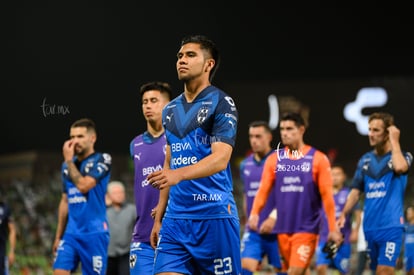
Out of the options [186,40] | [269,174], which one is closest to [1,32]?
[269,174]

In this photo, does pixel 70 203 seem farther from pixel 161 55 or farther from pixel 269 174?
pixel 161 55

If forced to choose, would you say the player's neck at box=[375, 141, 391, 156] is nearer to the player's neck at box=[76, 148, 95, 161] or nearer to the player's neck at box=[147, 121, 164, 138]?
the player's neck at box=[147, 121, 164, 138]

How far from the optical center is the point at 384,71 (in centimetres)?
1817

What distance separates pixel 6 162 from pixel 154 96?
14.1 m

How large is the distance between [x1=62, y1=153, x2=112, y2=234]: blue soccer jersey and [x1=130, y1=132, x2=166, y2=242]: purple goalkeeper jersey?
3.98 ft

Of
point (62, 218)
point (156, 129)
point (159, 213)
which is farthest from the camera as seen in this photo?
point (62, 218)

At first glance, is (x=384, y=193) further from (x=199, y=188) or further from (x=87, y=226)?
(x=199, y=188)

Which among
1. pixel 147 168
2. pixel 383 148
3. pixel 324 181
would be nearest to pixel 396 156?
pixel 383 148

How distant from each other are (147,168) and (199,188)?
1733 millimetres

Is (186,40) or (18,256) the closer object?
(186,40)

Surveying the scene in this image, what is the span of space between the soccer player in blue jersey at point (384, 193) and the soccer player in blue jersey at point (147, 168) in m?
2.58

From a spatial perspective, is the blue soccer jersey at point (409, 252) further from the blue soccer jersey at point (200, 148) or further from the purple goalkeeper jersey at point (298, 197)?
the blue soccer jersey at point (200, 148)

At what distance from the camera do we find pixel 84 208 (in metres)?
7.88

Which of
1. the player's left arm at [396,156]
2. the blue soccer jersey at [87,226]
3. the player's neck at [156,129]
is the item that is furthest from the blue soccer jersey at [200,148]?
the player's left arm at [396,156]
